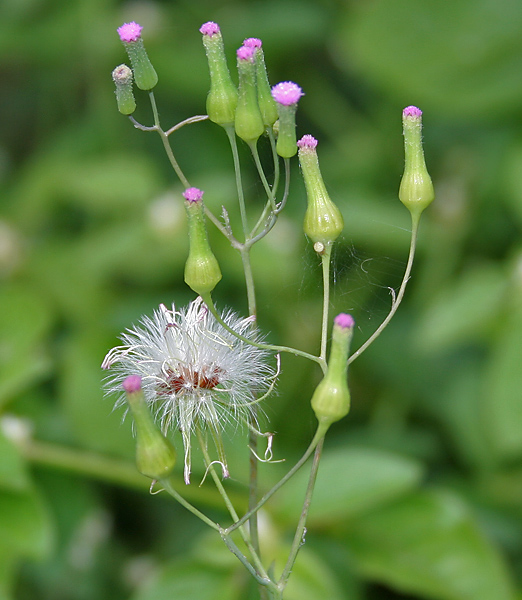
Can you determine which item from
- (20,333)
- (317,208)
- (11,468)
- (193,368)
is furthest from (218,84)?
(20,333)

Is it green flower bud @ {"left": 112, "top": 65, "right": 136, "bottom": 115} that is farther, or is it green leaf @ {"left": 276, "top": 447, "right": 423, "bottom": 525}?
green leaf @ {"left": 276, "top": 447, "right": 423, "bottom": 525}

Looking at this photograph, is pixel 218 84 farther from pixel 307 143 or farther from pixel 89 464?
pixel 89 464

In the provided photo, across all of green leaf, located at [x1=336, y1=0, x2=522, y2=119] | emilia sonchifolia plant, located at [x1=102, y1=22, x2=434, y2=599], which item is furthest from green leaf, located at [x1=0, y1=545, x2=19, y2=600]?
green leaf, located at [x1=336, y1=0, x2=522, y2=119]

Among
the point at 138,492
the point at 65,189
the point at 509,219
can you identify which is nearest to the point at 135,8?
the point at 65,189

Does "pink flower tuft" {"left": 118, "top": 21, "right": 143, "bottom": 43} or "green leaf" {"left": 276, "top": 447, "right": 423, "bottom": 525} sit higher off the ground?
"pink flower tuft" {"left": 118, "top": 21, "right": 143, "bottom": 43}

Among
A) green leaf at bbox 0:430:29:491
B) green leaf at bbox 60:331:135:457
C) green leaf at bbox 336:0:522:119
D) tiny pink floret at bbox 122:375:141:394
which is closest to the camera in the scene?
tiny pink floret at bbox 122:375:141:394

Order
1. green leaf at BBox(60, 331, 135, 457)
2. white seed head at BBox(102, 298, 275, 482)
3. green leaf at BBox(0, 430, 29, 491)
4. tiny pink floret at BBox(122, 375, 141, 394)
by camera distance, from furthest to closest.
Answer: green leaf at BBox(60, 331, 135, 457) < green leaf at BBox(0, 430, 29, 491) < white seed head at BBox(102, 298, 275, 482) < tiny pink floret at BBox(122, 375, 141, 394)

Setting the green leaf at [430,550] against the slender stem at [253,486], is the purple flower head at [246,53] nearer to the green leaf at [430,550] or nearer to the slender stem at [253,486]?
the slender stem at [253,486]

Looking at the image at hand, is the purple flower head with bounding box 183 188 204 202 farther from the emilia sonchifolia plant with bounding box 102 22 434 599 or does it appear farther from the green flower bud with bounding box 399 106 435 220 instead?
the green flower bud with bounding box 399 106 435 220
